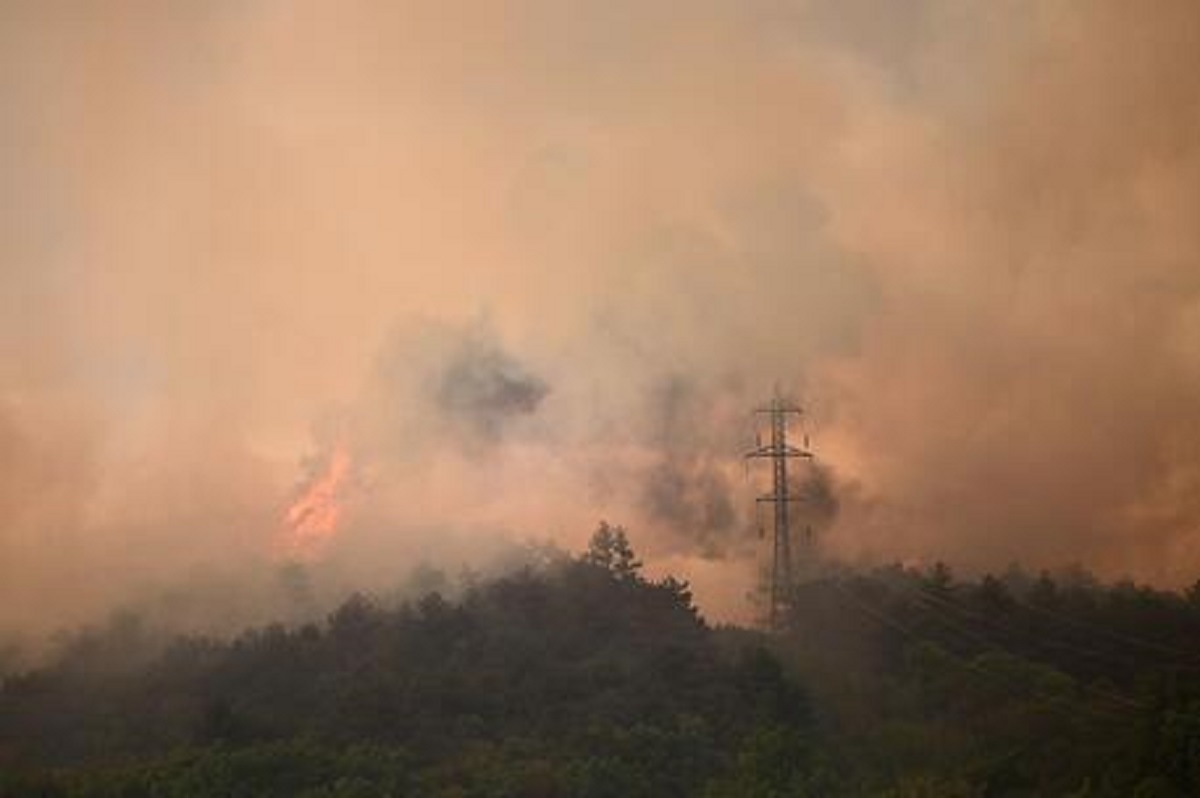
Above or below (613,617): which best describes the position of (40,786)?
below

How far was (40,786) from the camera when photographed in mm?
78875

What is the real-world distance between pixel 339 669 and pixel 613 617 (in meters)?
20.3

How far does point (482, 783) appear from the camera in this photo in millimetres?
78000

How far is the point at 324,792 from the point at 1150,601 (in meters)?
60.0

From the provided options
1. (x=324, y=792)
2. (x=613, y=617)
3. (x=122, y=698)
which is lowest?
(x=324, y=792)

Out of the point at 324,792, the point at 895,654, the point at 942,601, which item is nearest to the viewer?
the point at 324,792

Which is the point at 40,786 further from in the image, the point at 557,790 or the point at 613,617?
the point at 613,617

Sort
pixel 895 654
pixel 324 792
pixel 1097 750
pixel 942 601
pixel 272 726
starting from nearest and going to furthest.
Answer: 1. pixel 1097 750
2. pixel 324 792
3. pixel 272 726
4. pixel 895 654
5. pixel 942 601

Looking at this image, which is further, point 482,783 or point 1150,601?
point 1150,601

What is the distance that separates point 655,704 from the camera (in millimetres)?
92188

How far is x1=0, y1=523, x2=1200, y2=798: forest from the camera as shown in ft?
247

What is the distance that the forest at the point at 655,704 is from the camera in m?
75.2

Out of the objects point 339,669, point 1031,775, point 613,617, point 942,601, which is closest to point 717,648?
Result: point 613,617

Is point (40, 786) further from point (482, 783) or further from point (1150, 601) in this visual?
point (1150, 601)
